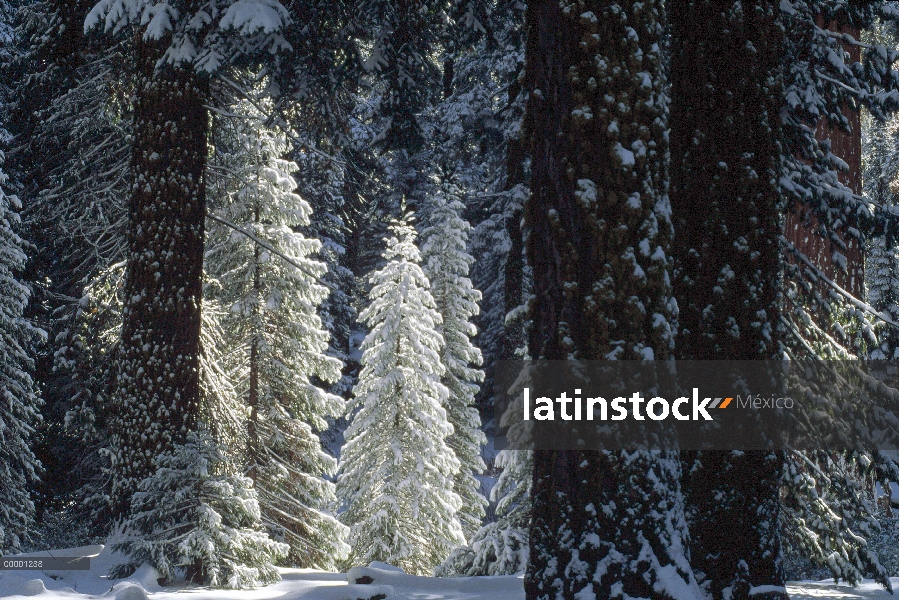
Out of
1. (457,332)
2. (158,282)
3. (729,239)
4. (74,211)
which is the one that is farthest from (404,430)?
(729,239)

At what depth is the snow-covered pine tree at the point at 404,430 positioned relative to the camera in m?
18.8

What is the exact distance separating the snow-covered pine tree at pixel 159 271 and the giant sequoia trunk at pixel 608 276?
505 centimetres

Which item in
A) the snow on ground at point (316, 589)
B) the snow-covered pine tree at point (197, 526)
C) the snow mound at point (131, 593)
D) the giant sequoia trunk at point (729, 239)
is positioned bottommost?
the snow on ground at point (316, 589)

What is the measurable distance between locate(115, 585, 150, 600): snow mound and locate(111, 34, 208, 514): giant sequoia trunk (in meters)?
2.28

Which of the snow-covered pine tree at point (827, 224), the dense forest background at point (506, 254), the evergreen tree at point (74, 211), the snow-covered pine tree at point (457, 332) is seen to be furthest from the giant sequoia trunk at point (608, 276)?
the snow-covered pine tree at point (457, 332)

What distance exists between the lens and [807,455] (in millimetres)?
7207

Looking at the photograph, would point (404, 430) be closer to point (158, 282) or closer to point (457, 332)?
point (457, 332)

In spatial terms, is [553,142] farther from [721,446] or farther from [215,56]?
[215,56]

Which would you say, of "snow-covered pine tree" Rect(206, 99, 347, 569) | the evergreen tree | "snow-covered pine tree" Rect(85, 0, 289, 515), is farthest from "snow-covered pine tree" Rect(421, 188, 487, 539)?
"snow-covered pine tree" Rect(85, 0, 289, 515)

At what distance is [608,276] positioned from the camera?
4660 mm

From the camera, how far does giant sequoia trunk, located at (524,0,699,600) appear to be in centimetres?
464

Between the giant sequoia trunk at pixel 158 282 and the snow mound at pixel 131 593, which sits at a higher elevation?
the giant sequoia trunk at pixel 158 282

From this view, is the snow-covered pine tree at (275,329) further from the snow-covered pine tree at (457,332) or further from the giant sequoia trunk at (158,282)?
the snow-covered pine tree at (457,332)

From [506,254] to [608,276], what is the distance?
5791 mm
